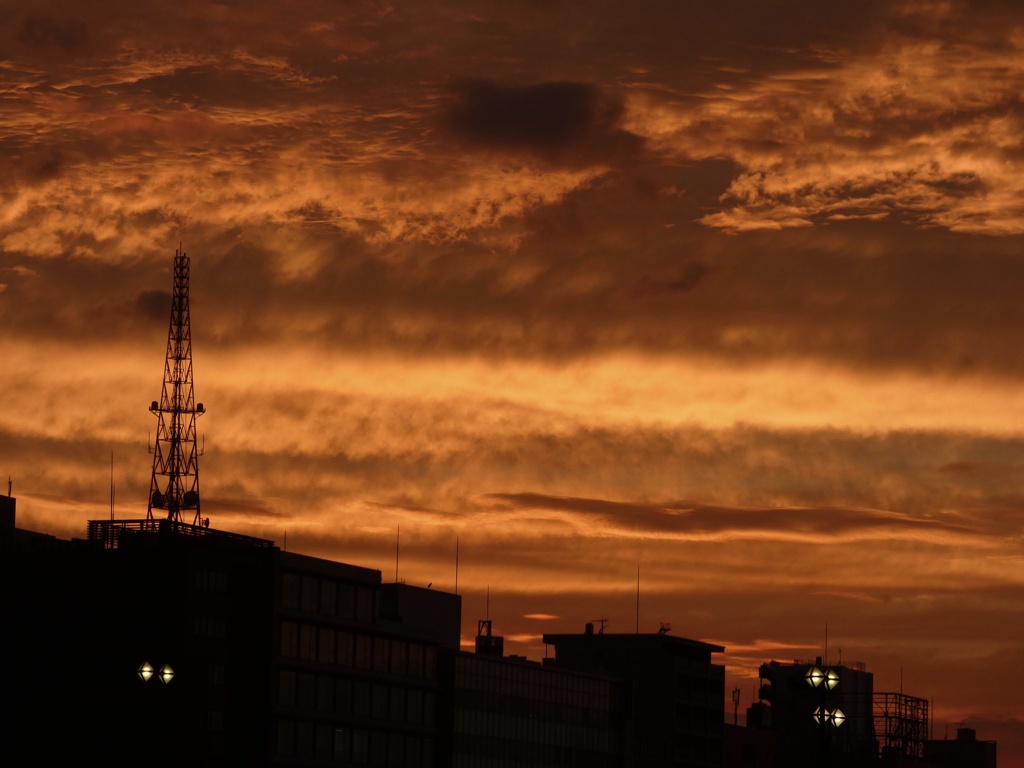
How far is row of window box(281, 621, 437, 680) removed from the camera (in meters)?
170

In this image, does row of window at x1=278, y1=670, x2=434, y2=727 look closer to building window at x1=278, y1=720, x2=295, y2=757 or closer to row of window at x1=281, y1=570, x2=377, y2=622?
building window at x1=278, y1=720, x2=295, y2=757

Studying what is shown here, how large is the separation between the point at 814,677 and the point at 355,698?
10972 centimetres

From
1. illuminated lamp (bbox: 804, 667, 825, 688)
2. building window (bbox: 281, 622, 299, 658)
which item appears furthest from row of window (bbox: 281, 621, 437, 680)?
illuminated lamp (bbox: 804, 667, 825, 688)

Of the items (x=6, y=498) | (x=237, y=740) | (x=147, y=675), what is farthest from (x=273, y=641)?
(x=147, y=675)

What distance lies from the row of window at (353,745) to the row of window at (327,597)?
407 inches

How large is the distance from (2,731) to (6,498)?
126 ft

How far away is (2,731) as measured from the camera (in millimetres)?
165000

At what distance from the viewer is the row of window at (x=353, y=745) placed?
169 meters

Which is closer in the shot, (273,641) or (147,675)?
(147,675)

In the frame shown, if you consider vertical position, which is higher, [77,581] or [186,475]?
[186,475]

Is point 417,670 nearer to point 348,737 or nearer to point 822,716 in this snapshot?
point 348,737

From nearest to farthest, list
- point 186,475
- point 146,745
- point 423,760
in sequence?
point 146,745 < point 186,475 < point 423,760

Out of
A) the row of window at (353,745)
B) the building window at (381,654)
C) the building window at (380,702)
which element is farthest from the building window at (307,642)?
the building window at (380,702)

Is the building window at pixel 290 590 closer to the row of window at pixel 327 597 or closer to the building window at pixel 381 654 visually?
the row of window at pixel 327 597
